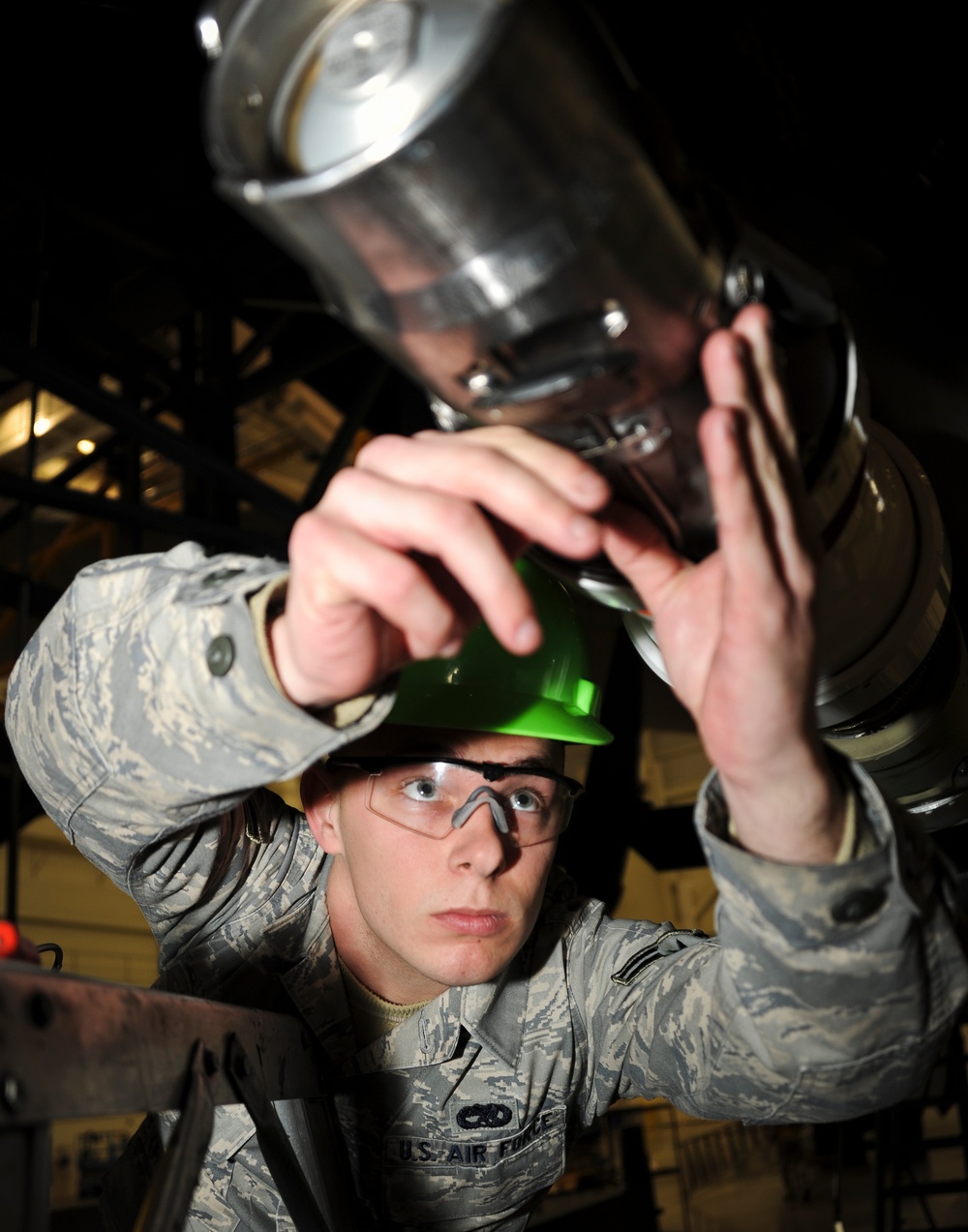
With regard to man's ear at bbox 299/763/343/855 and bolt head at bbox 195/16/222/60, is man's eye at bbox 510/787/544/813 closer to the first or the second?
man's ear at bbox 299/763/343/855

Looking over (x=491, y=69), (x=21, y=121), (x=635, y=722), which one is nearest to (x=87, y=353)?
(x=21, y=121)

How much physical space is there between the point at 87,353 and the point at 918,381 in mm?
3306

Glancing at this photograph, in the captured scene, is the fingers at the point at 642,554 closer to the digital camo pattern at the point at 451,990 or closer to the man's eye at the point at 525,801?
the digital camo pattern at the point at 451,990

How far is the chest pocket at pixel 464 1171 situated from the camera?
4.73ft

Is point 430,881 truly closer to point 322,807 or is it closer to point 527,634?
point 322,807

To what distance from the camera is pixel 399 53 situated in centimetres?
55

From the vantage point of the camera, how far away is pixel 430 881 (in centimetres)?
128

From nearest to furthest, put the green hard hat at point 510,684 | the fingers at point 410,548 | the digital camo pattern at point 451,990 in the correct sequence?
the fingers at point 410,548
the digital camo pattern at point 451,990
the green hard hat at point 510,684

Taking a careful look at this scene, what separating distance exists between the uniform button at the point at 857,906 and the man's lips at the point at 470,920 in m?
0.53

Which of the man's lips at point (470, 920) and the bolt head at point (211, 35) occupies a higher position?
the bolt head at point (211, 35)

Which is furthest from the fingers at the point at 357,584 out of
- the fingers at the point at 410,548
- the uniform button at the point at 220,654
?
the uniform button at the point at 220,654

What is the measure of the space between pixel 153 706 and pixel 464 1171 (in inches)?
35.4

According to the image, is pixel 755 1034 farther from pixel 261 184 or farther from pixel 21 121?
pixel 21 121

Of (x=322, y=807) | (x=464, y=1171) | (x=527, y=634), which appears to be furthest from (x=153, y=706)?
(x=464, y=1171)
